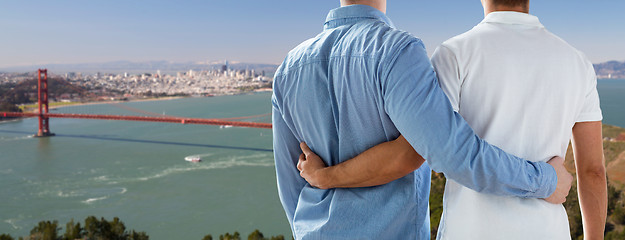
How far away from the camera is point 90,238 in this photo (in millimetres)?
6445

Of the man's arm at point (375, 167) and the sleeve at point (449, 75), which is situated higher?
the sleeve at point (449, 75)

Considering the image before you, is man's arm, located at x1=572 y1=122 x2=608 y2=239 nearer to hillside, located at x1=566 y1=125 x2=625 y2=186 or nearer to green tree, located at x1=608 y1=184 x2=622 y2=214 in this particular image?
green tree, located at x1=608 y1=184 x2=622 y2=214

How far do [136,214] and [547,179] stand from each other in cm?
887

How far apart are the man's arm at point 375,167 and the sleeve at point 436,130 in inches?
1.3

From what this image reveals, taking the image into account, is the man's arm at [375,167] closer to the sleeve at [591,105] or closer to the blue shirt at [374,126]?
the blue shirt at [374,126]

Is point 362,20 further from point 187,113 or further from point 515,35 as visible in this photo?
point 187,113

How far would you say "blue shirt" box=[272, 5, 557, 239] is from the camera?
1.36 ft

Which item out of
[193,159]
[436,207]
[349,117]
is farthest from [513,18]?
[193,159]

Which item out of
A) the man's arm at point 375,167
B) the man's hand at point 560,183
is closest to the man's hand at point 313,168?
the man's arm at point 375,167

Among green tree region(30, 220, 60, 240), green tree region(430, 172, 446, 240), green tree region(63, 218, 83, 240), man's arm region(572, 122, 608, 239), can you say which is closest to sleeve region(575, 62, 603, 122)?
man's arm region(572, 122, 608, 239)

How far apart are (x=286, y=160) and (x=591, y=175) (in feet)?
1.12

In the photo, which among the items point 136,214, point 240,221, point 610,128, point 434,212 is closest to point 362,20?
point 434,212

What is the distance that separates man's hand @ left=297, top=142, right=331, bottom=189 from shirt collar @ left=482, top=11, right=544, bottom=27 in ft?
0.72

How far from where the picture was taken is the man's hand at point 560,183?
470 mm
